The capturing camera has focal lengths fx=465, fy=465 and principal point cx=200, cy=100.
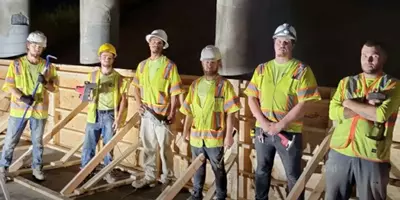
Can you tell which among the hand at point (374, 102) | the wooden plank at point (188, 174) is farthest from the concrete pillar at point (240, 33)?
the hand at point (374, 102)

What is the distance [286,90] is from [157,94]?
5.81 ft

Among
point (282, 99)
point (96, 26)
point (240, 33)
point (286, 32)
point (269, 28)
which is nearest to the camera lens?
point (286, 32)

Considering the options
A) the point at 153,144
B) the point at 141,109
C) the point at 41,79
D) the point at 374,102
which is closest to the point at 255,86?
the point at 374,102

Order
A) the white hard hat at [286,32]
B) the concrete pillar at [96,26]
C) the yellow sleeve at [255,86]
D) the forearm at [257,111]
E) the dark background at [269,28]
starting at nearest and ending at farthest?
1. the white hard hat at [286,32]
2. the forearm at [257,111]
3. the yellow sleeve at [255,86]
4. the dark background at [269,28]
5. the concrete pillar at [96,26]

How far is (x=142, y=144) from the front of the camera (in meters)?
5.82

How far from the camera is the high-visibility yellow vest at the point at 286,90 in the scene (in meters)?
4.04

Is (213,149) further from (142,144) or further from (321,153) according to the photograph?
(142,144)

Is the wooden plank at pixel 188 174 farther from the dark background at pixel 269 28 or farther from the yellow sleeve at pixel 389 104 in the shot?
the dark background at pixel 269 28

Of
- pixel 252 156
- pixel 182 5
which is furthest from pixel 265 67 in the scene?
pixel 182 5

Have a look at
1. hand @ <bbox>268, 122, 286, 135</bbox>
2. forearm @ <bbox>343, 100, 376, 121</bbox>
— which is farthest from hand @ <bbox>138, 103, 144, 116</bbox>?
forearm @ <bbox>343, 100, 376, 121</bbox>

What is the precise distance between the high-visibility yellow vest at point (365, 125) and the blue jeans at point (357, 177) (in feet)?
0.17

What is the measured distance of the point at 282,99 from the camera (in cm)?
409

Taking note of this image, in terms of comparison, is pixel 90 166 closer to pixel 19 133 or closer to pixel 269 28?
pixel 19 133

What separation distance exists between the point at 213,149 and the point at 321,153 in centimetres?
105
